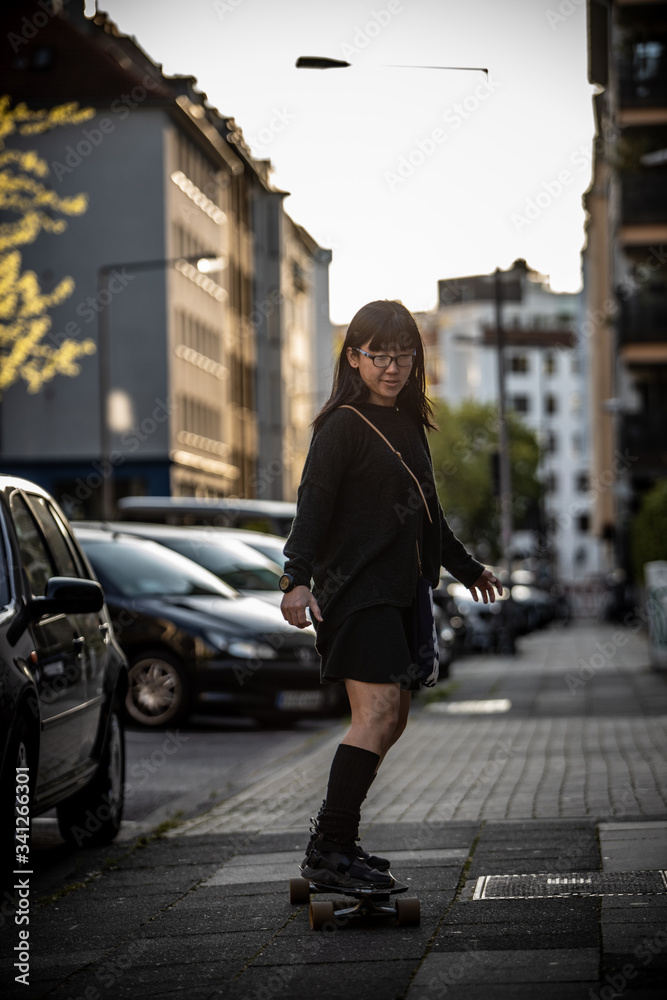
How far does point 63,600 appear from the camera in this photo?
695cm

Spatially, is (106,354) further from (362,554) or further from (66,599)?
(362,554)

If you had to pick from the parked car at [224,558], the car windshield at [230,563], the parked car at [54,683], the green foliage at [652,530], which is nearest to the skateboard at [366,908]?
the parked car at [54,683]

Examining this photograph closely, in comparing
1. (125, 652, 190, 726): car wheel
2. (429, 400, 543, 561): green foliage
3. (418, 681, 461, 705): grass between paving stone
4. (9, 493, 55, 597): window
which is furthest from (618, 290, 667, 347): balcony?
(9, 493, 55, 597): window

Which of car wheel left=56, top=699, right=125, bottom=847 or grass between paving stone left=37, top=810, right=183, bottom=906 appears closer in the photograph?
grass between paving stone left=37, top=810, right=183, bottom=906

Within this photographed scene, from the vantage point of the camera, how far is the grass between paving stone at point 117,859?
6.49m

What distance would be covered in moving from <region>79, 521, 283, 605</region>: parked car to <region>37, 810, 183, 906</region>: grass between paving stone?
26.5 feet

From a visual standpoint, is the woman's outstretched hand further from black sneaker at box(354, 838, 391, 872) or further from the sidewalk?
the sidewalk

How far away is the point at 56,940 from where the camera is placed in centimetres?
554

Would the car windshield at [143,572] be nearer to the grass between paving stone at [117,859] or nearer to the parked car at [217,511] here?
the grass between paving stone at [117,859]

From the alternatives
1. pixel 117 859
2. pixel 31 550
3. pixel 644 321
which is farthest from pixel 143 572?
pixel 644 321

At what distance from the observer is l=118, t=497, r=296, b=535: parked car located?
111 feet

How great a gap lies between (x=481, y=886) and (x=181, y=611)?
9257mm

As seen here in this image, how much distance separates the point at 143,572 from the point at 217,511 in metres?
18.7

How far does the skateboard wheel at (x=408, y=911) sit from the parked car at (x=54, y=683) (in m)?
1.53
